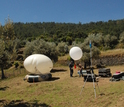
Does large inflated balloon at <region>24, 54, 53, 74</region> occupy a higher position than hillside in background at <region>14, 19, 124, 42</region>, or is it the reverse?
hillside in background at <region>14, 19, 124, 42</region>

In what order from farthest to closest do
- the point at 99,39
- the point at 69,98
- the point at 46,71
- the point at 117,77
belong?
the point at 99,39, the point at 46,71, the point at 117,77, the point at 69,98

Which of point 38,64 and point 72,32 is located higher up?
point 72,32

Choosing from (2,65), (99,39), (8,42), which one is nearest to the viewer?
(8,42)

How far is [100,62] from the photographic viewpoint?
3036cm

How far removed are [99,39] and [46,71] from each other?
42002 mm

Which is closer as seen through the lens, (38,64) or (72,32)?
(38,64)

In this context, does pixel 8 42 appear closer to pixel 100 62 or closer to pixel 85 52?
pixel 85 52

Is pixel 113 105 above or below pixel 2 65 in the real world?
below

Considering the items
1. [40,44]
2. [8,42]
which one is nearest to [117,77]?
[8,42]

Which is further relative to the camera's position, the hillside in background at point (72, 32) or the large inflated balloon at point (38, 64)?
the hillside in background at point (72, 32)

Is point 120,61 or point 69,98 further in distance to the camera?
point 120,61

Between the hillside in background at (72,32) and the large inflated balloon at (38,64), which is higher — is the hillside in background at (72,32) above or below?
above

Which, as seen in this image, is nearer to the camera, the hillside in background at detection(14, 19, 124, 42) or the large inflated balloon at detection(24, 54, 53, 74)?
the large inflated balloon at detection(24, 54, 53, 74)

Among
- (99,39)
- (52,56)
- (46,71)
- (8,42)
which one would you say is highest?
(99,39)
